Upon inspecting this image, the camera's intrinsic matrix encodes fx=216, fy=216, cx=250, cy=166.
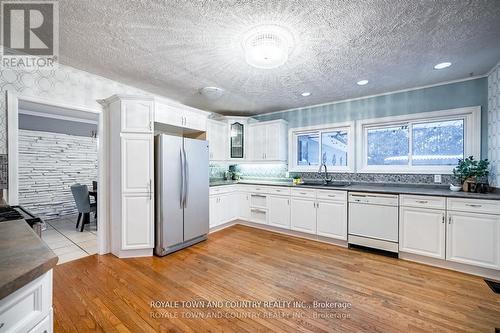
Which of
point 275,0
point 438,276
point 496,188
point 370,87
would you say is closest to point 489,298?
point 438,276

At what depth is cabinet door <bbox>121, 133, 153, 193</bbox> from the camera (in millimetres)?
2877

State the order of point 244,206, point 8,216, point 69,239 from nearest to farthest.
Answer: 1. point 8,216
2. point 69,239
3. point 244,206

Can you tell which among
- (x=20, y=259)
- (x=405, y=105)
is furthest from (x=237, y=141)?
(x=20, y=259)

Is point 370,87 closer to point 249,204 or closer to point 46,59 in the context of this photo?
point 249,204

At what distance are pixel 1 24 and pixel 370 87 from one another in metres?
4.31

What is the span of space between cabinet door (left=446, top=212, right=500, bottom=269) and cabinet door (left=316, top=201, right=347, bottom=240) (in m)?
1.19

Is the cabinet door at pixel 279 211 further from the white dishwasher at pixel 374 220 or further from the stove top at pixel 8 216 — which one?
the stove top at pixel 8 216

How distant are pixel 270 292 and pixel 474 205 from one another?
2.52 metres

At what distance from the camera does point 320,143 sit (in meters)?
4.34

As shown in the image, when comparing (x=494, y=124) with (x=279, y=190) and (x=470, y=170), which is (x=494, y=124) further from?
(x=279, y=190)

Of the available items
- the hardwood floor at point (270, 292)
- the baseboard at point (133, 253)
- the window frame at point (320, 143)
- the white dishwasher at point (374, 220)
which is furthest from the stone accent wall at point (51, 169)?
the white dishwasher at point (374, 220)

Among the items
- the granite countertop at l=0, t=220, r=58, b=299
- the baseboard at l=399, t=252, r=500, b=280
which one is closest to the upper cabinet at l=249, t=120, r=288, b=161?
the baseboard at l=399, t=252, r=500, b=280

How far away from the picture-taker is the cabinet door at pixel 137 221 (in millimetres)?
2902

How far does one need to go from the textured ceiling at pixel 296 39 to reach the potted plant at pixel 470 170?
1172mm
